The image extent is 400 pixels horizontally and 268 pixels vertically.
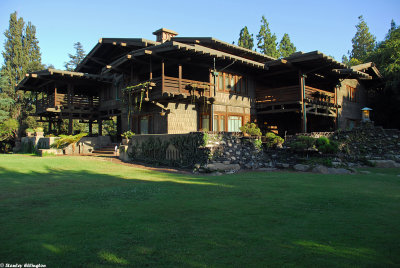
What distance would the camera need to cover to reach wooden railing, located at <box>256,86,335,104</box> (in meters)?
20.7

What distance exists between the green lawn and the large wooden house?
11.1m

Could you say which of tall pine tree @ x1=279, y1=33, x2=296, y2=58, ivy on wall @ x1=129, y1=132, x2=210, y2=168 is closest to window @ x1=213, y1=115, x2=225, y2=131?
ivy on wall @ x1=129, y1=132, x2=210, y2=168

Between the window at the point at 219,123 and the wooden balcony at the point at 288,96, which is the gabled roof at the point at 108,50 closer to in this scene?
the window at the point at 219,123

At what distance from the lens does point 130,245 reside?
384 cm

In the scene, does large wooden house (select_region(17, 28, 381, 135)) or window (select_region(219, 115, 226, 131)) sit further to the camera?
window (select_region(219, 115, 226, 131))

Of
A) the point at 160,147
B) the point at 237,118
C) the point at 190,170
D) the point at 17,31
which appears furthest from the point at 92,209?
the point at 17,31

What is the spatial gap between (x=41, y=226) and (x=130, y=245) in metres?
1.80

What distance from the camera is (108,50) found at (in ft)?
81.9

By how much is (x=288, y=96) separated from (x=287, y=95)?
4.9 inches

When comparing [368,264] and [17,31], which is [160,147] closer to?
[368,264]

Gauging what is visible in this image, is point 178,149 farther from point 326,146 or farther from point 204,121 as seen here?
point 326,146

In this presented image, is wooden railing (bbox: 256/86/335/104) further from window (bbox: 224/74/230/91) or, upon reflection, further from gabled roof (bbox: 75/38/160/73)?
gabled roof (bbox: 75/38/160/73)

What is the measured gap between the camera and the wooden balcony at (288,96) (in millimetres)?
20641

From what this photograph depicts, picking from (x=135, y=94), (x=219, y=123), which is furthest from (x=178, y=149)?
(x=135, y=94)
